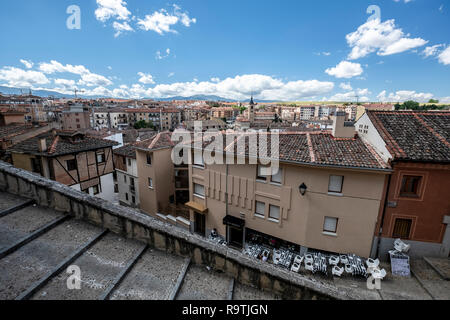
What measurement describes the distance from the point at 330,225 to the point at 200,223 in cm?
1008

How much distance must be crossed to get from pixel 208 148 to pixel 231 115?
477 feet

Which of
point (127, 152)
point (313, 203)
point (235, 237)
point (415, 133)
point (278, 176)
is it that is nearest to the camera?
point (313, 203)

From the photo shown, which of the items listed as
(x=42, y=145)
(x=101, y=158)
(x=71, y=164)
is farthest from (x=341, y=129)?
(x=42, y=145)

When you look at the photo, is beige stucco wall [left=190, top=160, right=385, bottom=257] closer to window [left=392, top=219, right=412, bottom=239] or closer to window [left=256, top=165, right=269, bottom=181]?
window [left=256, top=165, right=269, bottom=181]

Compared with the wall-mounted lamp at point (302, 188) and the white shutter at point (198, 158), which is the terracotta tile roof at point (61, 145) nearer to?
the white shutter at point (198, 158)

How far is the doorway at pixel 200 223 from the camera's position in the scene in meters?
17.6

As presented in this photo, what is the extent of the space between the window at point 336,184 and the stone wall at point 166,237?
9.08m

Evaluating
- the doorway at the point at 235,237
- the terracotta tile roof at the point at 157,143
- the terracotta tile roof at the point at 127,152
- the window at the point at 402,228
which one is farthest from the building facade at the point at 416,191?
the terracotta tile roof at the point at 127,152

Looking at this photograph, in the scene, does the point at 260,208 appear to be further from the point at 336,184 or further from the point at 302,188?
the point at 336,184

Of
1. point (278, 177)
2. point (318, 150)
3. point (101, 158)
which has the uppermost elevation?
point (318, 150)

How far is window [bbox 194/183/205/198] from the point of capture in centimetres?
1689

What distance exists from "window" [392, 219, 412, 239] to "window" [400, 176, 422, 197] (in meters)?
1.63

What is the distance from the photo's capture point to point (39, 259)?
3.53 m

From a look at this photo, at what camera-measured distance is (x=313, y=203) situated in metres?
12.5
